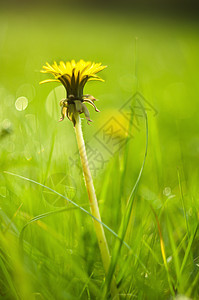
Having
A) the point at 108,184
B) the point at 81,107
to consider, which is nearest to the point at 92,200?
the point at 81,107

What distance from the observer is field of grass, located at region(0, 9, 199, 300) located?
Answer: 555 mm

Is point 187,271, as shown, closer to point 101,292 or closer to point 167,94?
point 101,292

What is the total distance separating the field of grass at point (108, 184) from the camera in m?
0.55

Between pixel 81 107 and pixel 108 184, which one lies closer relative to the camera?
pixel 81 107

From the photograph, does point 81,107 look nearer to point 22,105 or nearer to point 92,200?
point 92,200

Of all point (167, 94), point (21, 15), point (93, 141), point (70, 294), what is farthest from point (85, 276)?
point (21, 15)

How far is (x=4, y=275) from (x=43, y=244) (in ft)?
0.28

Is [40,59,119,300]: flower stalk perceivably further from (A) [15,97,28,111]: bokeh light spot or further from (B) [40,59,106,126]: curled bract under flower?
(A) [15,97,28,111]: bokeh light spot

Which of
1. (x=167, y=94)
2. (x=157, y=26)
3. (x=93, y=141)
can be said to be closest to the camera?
(x=93, y=141)

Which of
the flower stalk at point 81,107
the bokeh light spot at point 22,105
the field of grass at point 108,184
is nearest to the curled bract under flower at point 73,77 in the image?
the flower stalk at point 81,107

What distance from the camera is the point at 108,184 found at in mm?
893

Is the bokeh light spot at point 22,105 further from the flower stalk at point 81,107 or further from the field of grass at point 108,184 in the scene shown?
the flower stalk at point 81,107

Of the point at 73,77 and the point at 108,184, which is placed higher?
the point at 73,77

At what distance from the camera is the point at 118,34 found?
13.7 feet
